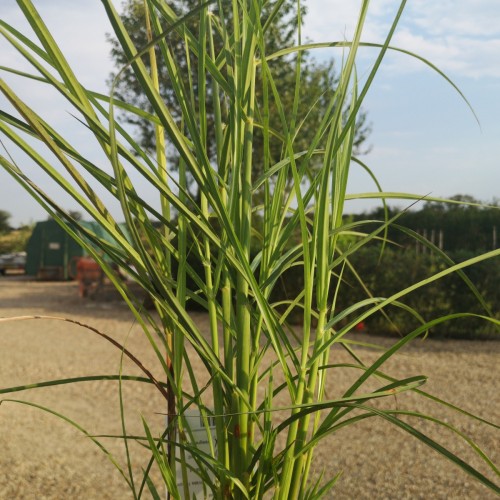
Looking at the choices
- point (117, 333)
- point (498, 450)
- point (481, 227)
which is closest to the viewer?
point (498, 450)

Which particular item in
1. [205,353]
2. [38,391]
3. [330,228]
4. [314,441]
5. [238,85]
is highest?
[238,85]

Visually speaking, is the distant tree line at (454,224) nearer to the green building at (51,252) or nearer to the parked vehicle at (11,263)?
the green building at (51,252)

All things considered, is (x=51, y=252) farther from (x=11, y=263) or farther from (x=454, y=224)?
(x=454, y=224)

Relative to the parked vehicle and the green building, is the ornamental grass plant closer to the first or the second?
the green building

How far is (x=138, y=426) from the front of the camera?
4.29 meters

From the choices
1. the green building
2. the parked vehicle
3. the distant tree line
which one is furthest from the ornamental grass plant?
A: the parked vehicle

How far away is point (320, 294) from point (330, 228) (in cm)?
16

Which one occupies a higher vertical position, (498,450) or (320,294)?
(320,294)

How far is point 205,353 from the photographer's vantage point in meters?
1.03

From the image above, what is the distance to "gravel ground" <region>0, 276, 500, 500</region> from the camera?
325 cm

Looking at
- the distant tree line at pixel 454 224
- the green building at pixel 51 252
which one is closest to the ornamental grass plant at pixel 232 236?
the distant tree line at pixel 454 224

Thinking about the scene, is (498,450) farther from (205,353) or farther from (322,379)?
(205,353)

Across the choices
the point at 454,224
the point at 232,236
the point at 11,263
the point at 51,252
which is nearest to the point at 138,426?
the point at 232,236

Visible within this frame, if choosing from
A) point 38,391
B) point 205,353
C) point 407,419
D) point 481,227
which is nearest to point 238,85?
point 205,353
